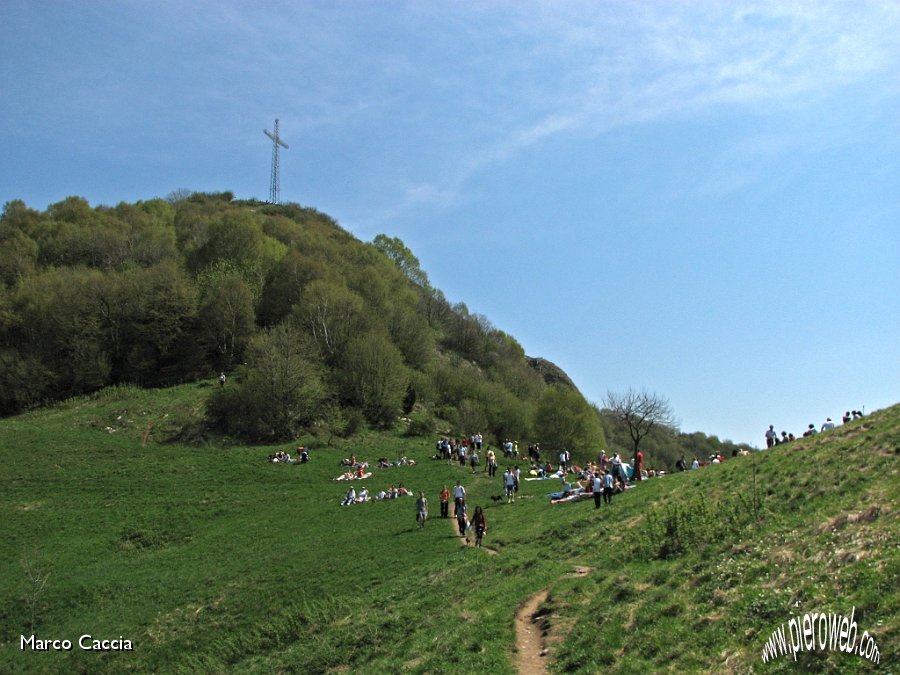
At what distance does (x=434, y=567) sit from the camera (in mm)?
23172

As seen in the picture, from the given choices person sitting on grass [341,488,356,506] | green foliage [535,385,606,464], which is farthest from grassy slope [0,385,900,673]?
green foliage [535,385,606,464]

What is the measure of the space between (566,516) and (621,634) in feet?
42.8

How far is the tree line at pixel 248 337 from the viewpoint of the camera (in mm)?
60000

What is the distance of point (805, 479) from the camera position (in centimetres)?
1959

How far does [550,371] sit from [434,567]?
12368cm

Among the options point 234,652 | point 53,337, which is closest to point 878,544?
point 234,652

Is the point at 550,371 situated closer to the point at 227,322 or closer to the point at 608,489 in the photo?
the point at 227,322

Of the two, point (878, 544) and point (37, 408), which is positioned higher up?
point (37, 408)

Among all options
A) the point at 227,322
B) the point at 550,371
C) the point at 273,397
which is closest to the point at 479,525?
the point at 273,397

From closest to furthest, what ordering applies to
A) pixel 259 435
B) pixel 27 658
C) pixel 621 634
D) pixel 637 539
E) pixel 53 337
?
1. pixel 621 634
2. pixel 637 539
3. pixel 27 658
4. pixel 259 435
5. pixel 53 337

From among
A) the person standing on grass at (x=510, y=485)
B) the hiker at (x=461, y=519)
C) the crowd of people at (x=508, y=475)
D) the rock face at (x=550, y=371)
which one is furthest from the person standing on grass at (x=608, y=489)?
the rock face at (x=550, y=371)

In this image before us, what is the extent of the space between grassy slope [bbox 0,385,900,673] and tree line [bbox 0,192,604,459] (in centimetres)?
1519

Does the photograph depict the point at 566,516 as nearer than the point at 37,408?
Yes

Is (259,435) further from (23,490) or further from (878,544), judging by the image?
(878,544)
